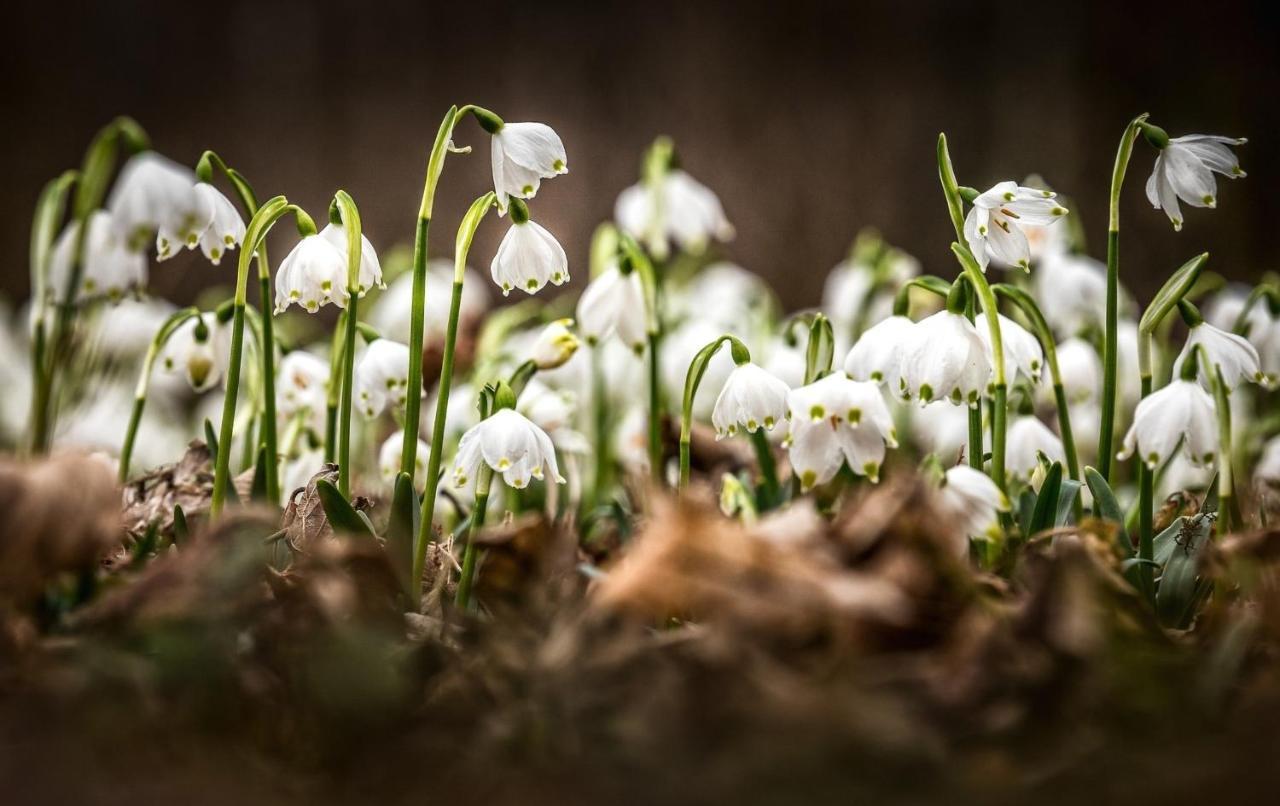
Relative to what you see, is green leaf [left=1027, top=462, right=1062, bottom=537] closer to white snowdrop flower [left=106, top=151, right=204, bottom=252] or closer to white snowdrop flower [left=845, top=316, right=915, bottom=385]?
white snowdrop flower [left=845, top=316, right=915, bottom=385]

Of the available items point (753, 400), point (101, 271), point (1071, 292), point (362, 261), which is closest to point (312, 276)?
point (362, 261)

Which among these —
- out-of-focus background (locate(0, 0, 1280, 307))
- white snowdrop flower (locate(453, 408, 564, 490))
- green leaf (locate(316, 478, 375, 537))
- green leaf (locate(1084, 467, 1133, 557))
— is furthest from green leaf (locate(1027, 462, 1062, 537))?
out-of-focus background (locate(0, 0, 1280, 307))

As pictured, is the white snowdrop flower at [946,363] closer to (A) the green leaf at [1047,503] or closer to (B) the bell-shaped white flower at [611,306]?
(A) the green leaf at [1047,503]

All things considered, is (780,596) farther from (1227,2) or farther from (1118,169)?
(1227,2)

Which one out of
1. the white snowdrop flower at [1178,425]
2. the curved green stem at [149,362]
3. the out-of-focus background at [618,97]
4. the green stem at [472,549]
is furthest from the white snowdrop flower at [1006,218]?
the out-of-focus background at [618,97]

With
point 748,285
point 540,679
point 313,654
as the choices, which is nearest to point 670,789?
point 540,679

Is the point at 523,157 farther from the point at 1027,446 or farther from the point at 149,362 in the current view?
the point at 1027,446
